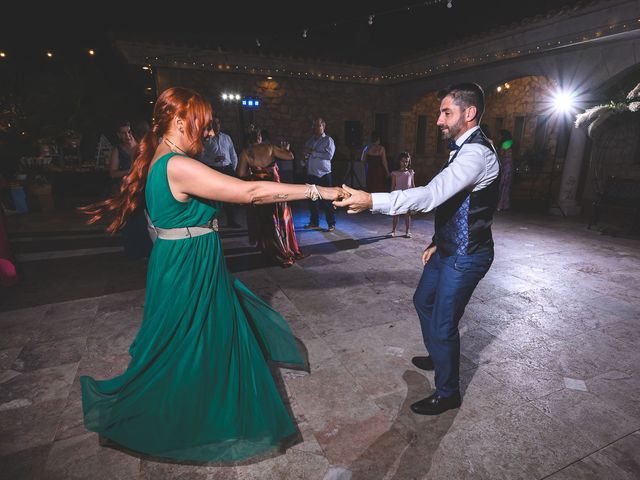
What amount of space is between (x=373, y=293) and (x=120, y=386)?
2.83 m

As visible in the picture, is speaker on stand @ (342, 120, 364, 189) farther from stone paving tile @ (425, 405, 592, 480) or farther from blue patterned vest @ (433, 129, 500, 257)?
stone paving tile @ (425, 405, 592, 480)

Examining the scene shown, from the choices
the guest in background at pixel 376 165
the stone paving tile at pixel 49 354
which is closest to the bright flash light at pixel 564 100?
the guest in background at pixel 376 165

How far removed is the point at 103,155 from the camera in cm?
1373

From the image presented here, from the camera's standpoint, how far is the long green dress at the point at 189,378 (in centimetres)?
188

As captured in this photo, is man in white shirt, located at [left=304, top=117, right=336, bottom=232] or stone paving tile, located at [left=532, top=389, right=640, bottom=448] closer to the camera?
stone paving tile, located at [left=532, top=389, right=640, bottom=448]

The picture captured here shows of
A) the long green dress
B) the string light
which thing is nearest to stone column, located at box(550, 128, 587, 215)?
the string light

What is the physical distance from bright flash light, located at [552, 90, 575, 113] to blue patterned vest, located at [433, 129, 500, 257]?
8858mm

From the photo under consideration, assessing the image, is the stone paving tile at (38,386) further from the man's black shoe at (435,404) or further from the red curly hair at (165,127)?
the man's black shoe at (435,404)

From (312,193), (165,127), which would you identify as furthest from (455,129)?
(165,127)

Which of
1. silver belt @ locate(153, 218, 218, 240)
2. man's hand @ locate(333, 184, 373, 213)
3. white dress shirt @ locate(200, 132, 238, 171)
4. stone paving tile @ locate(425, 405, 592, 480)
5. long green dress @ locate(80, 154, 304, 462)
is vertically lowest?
stone paving tile @ locate(425, 405, 592, 480)

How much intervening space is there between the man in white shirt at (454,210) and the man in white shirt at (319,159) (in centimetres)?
487

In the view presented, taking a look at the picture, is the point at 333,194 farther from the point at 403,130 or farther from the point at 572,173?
the point at 403,130

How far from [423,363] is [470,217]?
4.50 ft

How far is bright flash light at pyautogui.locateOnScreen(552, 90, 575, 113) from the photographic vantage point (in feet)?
28.3
